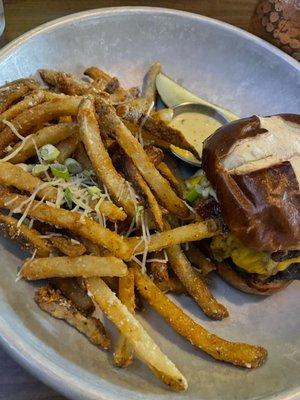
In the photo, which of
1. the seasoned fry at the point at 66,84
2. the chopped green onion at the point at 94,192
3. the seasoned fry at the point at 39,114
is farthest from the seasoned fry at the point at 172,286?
the seasoned fry at the point at 66,84

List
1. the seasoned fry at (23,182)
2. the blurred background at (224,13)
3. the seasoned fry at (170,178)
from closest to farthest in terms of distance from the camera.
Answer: the seasoned fry at (23,182) < the seasoned fry at (170,178) < the blurred background at (224,13)

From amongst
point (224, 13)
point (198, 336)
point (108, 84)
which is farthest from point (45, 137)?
point (224, 13)

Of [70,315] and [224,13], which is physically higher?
[224,13]

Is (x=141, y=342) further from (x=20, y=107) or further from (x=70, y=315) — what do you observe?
(x=20, y=107)

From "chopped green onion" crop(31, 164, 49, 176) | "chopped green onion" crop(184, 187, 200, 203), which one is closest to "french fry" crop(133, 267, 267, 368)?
"chopped green onion" crop(184, 187, 200, 203)

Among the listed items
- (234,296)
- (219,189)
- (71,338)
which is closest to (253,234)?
(219,189)

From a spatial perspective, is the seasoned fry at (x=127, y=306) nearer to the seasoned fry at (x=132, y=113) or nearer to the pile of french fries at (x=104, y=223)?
the pile of french fries at (x=104, y=223)
